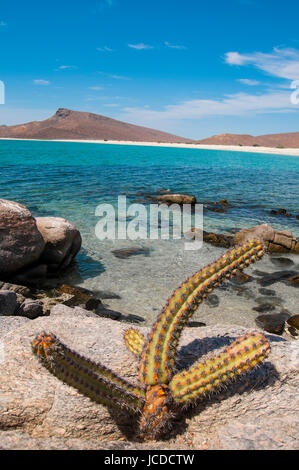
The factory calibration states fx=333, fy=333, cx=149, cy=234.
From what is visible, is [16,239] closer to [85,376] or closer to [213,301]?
[213,301]

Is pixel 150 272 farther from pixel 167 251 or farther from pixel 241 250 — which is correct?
pixel 241 250

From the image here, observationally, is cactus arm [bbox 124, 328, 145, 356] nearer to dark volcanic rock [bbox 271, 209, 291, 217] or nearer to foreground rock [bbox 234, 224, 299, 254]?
foreground rock [bbox 234, 224, 299, 254]

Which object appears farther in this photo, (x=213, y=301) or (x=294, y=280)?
(x=294, y=280)

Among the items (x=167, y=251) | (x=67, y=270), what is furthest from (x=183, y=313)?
(x=167, y=251)

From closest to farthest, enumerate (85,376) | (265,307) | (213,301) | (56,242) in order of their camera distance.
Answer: (85,376), (265,307), (213,301), (56,242)

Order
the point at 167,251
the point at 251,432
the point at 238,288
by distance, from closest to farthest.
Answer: the point at 251,432 → the point at 238,288 → the point at 167,251

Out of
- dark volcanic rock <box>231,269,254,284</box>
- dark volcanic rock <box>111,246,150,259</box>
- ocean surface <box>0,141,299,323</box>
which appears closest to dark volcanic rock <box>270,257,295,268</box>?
dark volcanic rock <box>231,269,254,284</box>

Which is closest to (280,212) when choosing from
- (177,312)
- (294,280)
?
(294,280)

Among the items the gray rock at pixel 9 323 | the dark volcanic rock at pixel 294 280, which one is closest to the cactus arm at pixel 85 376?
the gray rock at pixel 9 323
